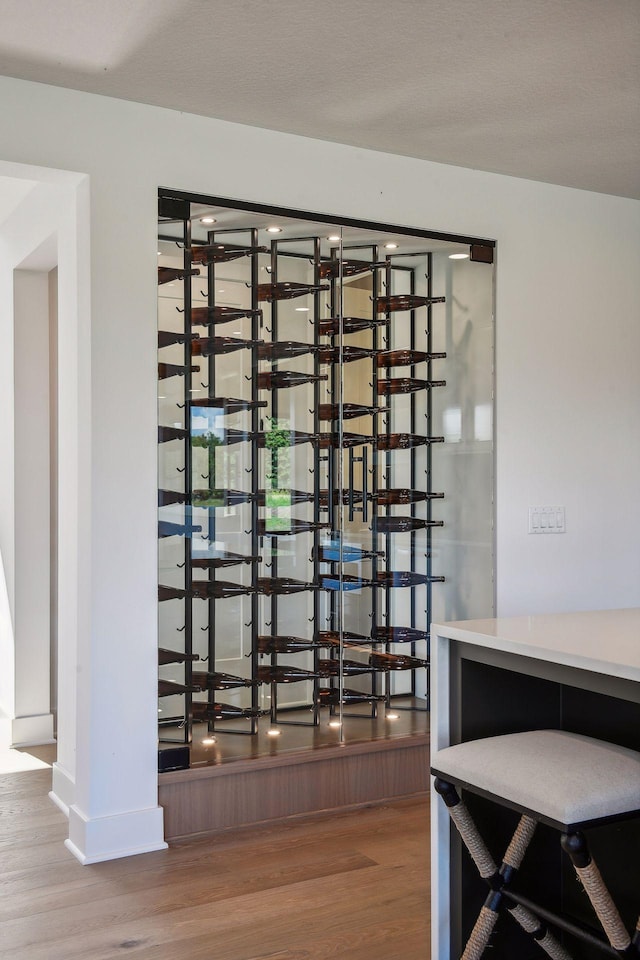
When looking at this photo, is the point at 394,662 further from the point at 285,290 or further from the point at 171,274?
the point at 171,274

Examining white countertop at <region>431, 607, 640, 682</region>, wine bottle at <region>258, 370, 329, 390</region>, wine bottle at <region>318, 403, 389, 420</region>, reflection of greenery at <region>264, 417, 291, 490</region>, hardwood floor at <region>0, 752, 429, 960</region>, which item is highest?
wine bottle at <region>258, 370, 329, 390</region>

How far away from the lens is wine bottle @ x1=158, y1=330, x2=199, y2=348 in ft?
11.3

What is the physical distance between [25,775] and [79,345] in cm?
212

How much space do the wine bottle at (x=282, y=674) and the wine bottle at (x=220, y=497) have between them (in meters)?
0.69

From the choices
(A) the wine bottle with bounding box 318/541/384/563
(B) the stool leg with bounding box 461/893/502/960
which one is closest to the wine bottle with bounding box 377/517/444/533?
(A) the wine bottle with bounding box 318/541/384/563

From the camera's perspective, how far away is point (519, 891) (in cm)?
236

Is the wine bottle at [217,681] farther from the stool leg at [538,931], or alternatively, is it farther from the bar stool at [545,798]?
the stool leg at [538,931]

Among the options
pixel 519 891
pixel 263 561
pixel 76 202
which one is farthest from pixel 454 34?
pixel 519 891

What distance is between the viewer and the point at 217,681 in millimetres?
3613

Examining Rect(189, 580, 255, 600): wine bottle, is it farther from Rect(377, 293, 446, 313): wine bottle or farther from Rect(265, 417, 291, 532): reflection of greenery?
Rect(377, 293, 446, 313): wine bottle

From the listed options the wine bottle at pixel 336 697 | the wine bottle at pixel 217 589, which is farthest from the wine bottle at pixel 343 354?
the wine bottle at pixel 336 697

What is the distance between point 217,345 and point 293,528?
0.79 metres

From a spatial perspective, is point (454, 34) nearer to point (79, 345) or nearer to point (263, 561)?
point (79, 345)

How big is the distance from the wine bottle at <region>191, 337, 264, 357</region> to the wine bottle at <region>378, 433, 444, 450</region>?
687 millimetres
